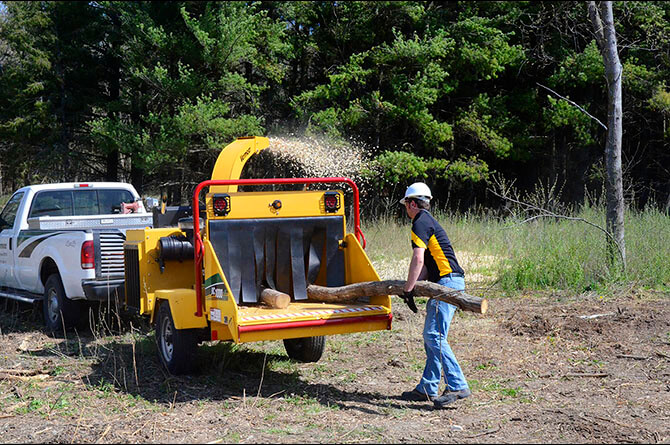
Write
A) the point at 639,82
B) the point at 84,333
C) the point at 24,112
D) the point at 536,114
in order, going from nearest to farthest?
the point at 84,333
the point at 639,82
the point at 536,114
the point at 24,112

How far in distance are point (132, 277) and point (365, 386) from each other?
9.84 ft

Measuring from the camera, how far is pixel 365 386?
6.94 metres

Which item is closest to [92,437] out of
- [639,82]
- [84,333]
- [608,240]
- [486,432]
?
[486,432]

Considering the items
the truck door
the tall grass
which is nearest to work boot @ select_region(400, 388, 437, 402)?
the tall grass

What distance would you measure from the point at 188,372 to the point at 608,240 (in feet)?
25.6

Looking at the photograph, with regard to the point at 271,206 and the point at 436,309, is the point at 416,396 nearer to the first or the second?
the point at 436,309

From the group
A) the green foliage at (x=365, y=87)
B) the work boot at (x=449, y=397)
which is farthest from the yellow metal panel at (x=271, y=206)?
the green foliage at (x=365, y=87)

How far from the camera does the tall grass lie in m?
11.3

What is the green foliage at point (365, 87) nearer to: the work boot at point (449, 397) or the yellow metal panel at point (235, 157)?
the yellow metal panel at point (235, 157)

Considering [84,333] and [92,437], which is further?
[84,333]

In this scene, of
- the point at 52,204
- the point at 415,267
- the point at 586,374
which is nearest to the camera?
the point at 415,267

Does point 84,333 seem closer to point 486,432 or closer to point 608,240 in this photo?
point 486,432

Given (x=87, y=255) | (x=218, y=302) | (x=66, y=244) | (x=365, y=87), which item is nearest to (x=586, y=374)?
Result: (x=218, y=302)

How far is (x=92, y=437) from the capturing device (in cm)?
516
